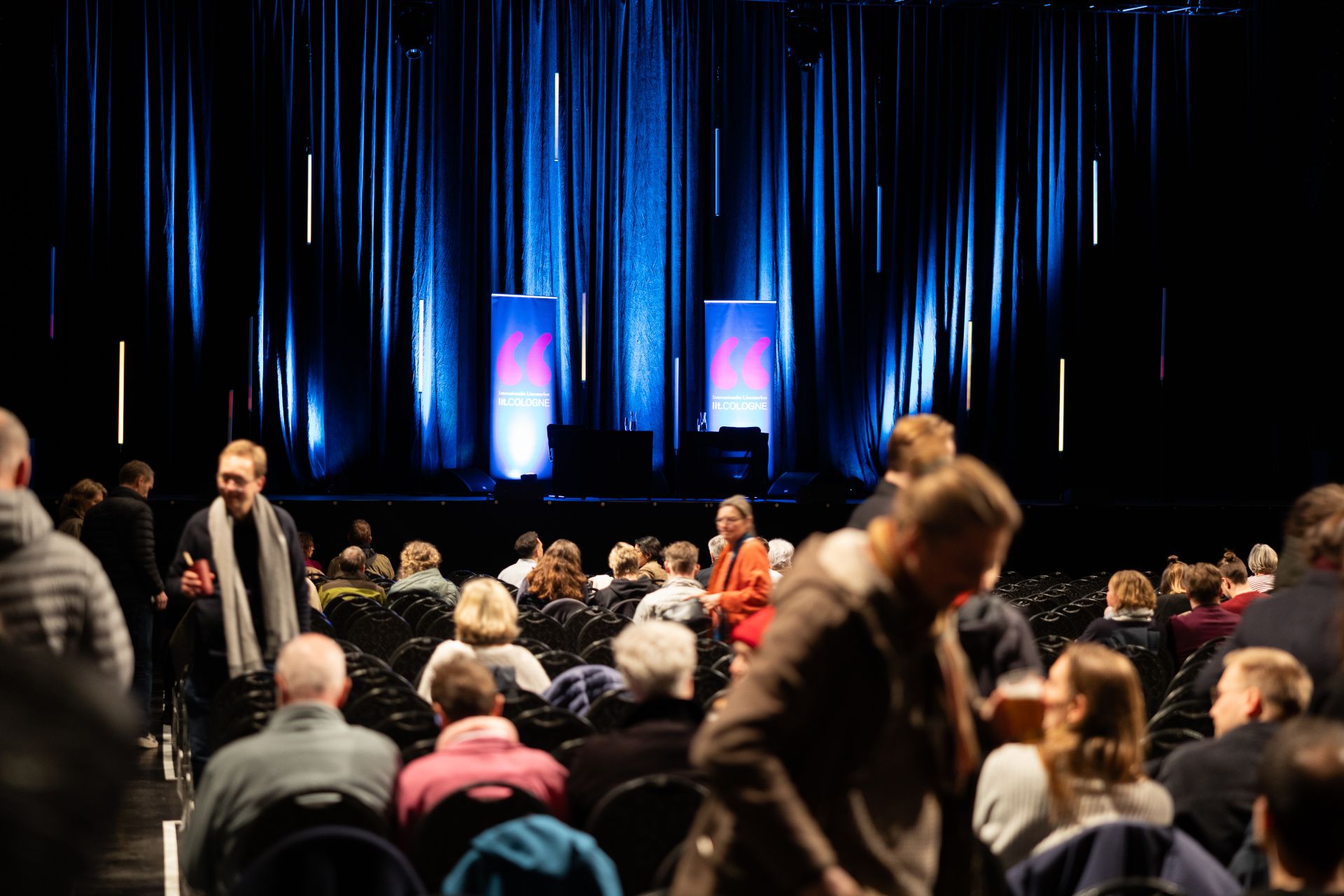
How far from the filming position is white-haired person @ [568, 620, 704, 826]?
3.56m

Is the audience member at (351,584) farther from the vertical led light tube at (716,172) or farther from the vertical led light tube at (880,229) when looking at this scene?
the vertical led light tube at (880,229)

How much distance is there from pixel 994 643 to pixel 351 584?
18.9 feet

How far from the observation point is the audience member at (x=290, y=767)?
10.9ft

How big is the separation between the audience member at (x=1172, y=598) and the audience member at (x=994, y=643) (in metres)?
4.11

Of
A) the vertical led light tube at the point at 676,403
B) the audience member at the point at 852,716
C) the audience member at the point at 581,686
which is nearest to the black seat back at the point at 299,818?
the audience member at the point at 852,716

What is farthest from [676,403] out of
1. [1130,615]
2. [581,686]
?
[581,686]

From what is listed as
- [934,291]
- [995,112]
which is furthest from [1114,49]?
[934,291]

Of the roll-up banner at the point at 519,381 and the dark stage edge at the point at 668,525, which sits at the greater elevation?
the roll-up banner at the point at 519,381

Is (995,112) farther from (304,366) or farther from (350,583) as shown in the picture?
(350,583)

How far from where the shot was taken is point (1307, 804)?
225cm

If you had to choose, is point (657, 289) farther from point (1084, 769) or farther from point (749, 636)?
point (1084, 769)

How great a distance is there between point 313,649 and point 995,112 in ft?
54.2

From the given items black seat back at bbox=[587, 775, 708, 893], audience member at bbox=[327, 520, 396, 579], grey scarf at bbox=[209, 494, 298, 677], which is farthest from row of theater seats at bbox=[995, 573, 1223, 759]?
audience member at bbox=[327, 520, 396, 579]

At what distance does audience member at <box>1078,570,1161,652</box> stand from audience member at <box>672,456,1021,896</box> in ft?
16.5
